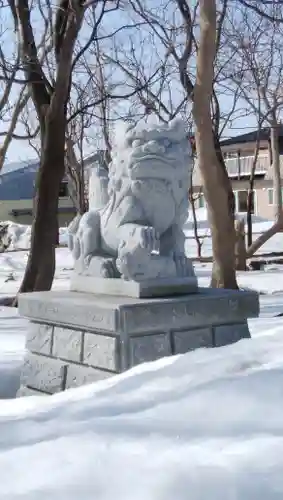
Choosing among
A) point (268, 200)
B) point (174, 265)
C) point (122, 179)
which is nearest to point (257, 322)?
point (174, 265)

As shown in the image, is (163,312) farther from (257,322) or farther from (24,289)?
(24,289)

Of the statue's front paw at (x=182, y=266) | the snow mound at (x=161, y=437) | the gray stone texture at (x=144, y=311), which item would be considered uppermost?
the statue's front paw at (x=182, y=266)

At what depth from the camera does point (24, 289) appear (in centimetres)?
864

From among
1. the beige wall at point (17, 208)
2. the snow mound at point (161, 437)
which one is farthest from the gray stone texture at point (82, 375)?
the beige wall at point (17, 208)

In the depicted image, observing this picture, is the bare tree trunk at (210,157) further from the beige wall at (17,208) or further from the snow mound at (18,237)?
the beige wall at (17,208)

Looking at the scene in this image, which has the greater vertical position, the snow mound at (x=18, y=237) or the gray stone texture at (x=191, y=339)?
the snow mound at (x=18, y=237)

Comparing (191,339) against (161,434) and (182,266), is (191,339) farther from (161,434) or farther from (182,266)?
(161,434)

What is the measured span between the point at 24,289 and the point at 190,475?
22.2 feet

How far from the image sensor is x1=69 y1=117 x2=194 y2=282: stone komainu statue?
14.1 ft

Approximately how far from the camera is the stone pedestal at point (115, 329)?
158 inches

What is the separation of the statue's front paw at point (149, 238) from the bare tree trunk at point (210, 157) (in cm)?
415

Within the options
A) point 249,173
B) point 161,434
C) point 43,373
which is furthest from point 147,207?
point 249,173

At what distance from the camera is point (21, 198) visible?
3759 centimetres

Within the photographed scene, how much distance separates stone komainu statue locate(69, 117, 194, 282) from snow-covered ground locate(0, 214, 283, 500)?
856 mm
